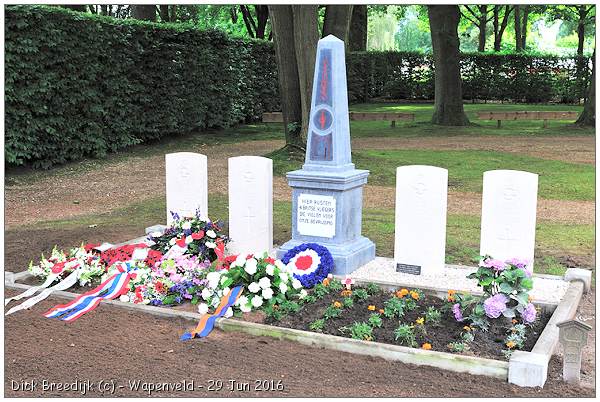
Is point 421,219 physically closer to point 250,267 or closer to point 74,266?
point 250,267

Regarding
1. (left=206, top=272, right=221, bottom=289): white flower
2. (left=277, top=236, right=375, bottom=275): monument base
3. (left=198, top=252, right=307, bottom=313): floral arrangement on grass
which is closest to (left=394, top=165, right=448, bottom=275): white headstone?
(left=277, top=236, right=375, bottom=275): monument base

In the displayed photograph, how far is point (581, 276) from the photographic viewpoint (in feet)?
21.9

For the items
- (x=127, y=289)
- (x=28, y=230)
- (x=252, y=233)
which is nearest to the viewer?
(x=127, y=289)

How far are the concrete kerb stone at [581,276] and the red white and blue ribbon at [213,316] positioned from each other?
10.4 ft

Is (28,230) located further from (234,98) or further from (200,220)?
(234,98)

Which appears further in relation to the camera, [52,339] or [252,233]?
[252,233]

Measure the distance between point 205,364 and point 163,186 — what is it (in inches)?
326

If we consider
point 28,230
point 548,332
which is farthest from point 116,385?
point 28,230

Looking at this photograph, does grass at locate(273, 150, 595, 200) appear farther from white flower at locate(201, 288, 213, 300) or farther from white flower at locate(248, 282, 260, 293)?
white flower at locate(201, 288, 213, 300)

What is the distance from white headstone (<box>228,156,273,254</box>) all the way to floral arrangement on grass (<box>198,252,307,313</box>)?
58.3 inches

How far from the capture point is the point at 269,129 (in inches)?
838

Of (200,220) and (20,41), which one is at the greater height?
(20,41)

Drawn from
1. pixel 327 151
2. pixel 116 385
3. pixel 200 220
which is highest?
pixel 327 151

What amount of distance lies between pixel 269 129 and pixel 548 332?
16.7 metres
